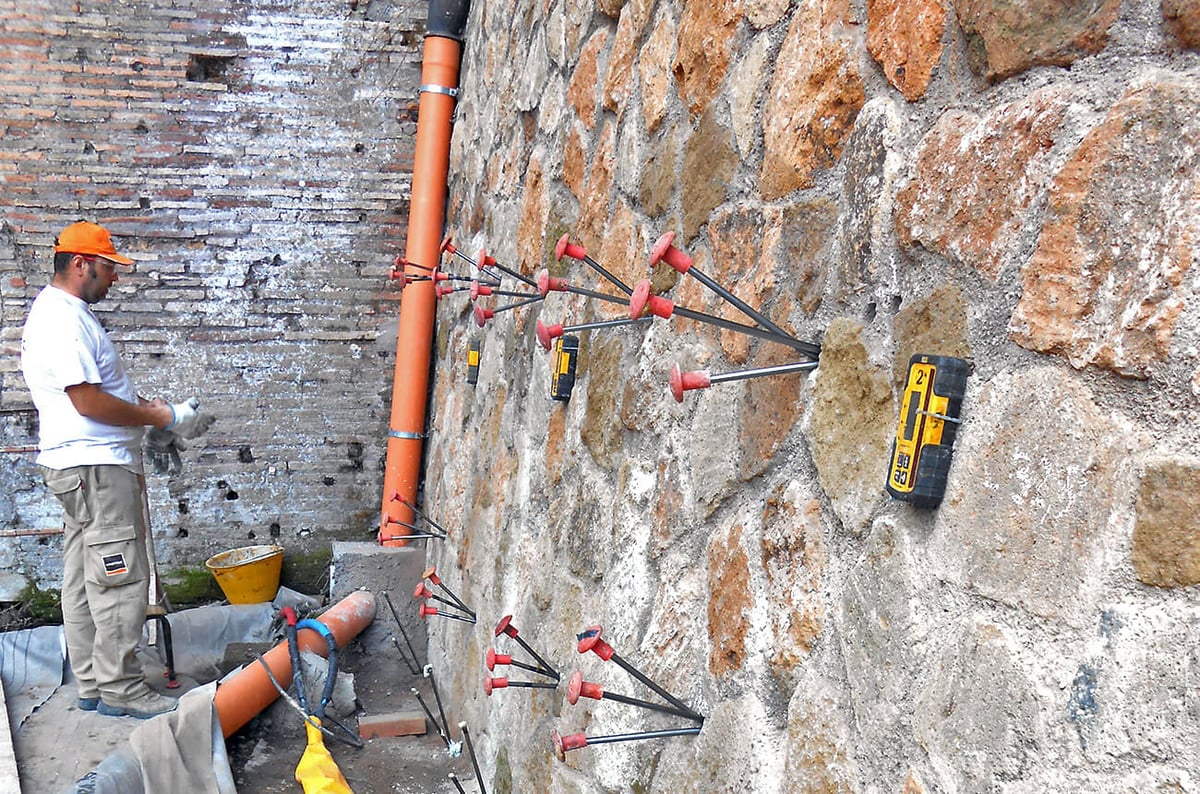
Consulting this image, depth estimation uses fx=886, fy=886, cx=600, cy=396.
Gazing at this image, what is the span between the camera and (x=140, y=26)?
448 cm

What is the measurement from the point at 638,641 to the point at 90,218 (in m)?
4.18

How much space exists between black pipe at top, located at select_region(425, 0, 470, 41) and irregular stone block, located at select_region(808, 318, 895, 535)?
13.0ft

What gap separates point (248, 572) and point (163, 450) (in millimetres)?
775

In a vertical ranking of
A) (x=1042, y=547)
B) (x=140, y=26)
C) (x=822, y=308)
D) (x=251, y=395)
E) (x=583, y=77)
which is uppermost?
(x=140, y=26)

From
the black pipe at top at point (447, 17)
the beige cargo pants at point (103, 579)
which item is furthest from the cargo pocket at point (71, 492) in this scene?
the black pipe at top at point (447, 17)

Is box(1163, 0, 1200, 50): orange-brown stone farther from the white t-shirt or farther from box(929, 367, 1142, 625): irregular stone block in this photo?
the white t-shirt

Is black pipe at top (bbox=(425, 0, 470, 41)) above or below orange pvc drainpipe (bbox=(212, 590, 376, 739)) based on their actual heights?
above

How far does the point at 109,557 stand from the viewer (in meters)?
3.61

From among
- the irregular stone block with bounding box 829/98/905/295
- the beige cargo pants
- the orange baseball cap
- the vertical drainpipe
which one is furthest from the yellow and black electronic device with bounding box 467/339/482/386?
the irregular stone block with bounding box 829/98/905/295

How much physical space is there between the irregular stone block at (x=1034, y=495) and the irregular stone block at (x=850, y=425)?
0.40 ft

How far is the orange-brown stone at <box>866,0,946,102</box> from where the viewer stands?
0.94 m

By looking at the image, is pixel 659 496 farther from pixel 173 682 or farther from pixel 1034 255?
pixel 173 682

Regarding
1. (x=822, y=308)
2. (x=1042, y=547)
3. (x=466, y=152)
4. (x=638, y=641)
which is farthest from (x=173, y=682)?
(x=1042, y=547)

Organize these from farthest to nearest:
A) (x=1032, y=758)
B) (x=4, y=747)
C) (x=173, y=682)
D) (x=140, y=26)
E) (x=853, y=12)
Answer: (x=140, y=26) < (x=173, y=682) < (x=4, y=747) < (x=853, y=12) < (x=1032, y=758)
